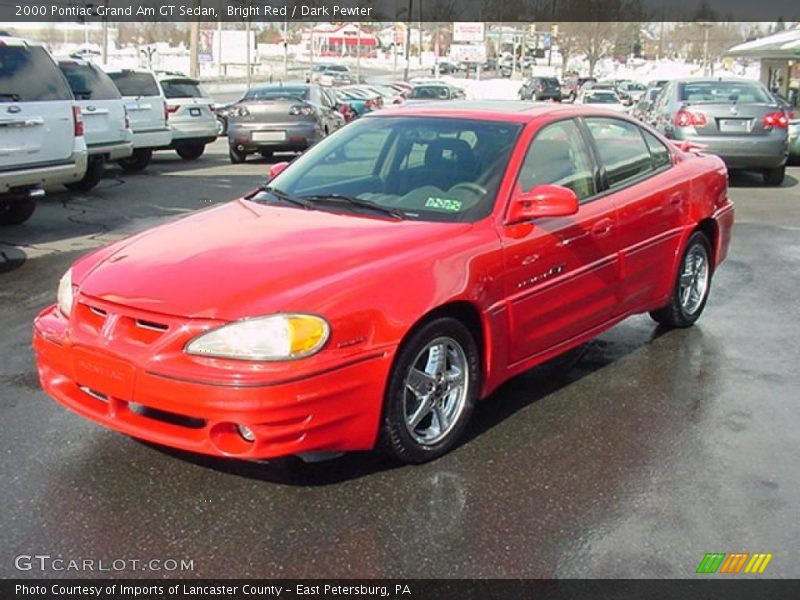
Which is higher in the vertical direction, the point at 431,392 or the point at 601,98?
the point at 601,98

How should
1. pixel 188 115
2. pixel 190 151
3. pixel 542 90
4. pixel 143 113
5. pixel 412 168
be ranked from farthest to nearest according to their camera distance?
pixel 542 90, pixel 190 151, pixel 188 115, pixel 143 113, pixel 412 168

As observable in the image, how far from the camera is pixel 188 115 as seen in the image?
16953 millimetres

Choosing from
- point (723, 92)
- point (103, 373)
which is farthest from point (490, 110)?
point (723, 92)

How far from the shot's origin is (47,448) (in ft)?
13.3

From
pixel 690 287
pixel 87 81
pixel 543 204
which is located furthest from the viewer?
pixel 87 81

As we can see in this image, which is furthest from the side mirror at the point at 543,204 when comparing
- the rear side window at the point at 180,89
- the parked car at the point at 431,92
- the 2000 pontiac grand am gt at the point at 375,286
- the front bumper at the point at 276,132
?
the parked car at the point at 431,92

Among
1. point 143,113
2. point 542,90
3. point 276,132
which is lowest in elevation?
point 276,132

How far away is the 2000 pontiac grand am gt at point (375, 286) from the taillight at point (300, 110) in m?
11.4

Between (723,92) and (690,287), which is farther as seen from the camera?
(723,92)

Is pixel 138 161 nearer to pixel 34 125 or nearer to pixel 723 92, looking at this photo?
pixel 34 125

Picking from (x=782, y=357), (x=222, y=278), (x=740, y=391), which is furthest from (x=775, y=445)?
(x=222, y=278)

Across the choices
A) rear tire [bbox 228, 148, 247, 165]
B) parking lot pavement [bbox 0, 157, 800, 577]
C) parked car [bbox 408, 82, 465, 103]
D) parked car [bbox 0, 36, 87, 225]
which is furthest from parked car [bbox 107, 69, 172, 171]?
parked car [bbox 408, 82, 465, 103]

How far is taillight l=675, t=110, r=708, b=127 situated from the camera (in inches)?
518

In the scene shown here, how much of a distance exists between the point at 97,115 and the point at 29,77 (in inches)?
130
